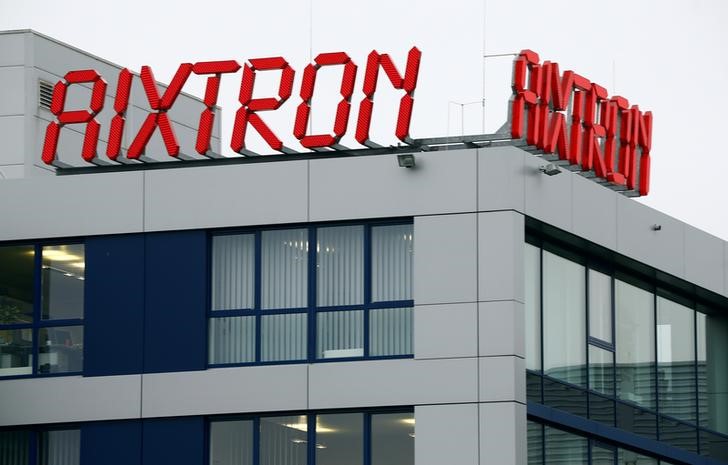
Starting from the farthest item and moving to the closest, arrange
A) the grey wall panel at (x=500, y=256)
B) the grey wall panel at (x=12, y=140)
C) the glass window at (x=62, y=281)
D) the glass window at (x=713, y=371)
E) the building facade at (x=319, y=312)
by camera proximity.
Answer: the grey wall panel at (x=12, y=140) < the glass window at (x=713, y=371) < the glass window at (x=62, y=281) < the building facade at (x=319, y=312) < the grey wall panel at (x=500, y=256)

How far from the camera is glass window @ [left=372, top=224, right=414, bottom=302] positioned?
38.9 meters

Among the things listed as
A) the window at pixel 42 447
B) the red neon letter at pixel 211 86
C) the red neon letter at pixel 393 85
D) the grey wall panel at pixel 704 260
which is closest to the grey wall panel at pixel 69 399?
the window at pixel 42 447

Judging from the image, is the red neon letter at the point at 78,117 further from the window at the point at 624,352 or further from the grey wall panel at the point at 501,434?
the grey wall panel at the point at 501,434

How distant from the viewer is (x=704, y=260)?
46.5 m

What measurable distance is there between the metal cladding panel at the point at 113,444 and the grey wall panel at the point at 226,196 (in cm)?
432

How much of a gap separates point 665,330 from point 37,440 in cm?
1557

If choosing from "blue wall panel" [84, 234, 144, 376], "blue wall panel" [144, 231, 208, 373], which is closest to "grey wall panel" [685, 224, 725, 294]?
"blue wall panel" [144, 231, 208, 373]

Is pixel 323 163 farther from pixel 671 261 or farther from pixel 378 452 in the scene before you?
pixel 671 261

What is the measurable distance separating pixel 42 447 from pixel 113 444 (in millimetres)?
1850

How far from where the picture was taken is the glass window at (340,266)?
39.3 metres

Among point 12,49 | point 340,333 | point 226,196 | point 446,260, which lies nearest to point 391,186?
point 446,260

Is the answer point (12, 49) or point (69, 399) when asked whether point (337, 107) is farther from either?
point (12, 49)

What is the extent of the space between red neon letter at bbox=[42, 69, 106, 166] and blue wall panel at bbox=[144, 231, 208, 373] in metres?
3.18

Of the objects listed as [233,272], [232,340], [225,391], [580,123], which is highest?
[580,123]
